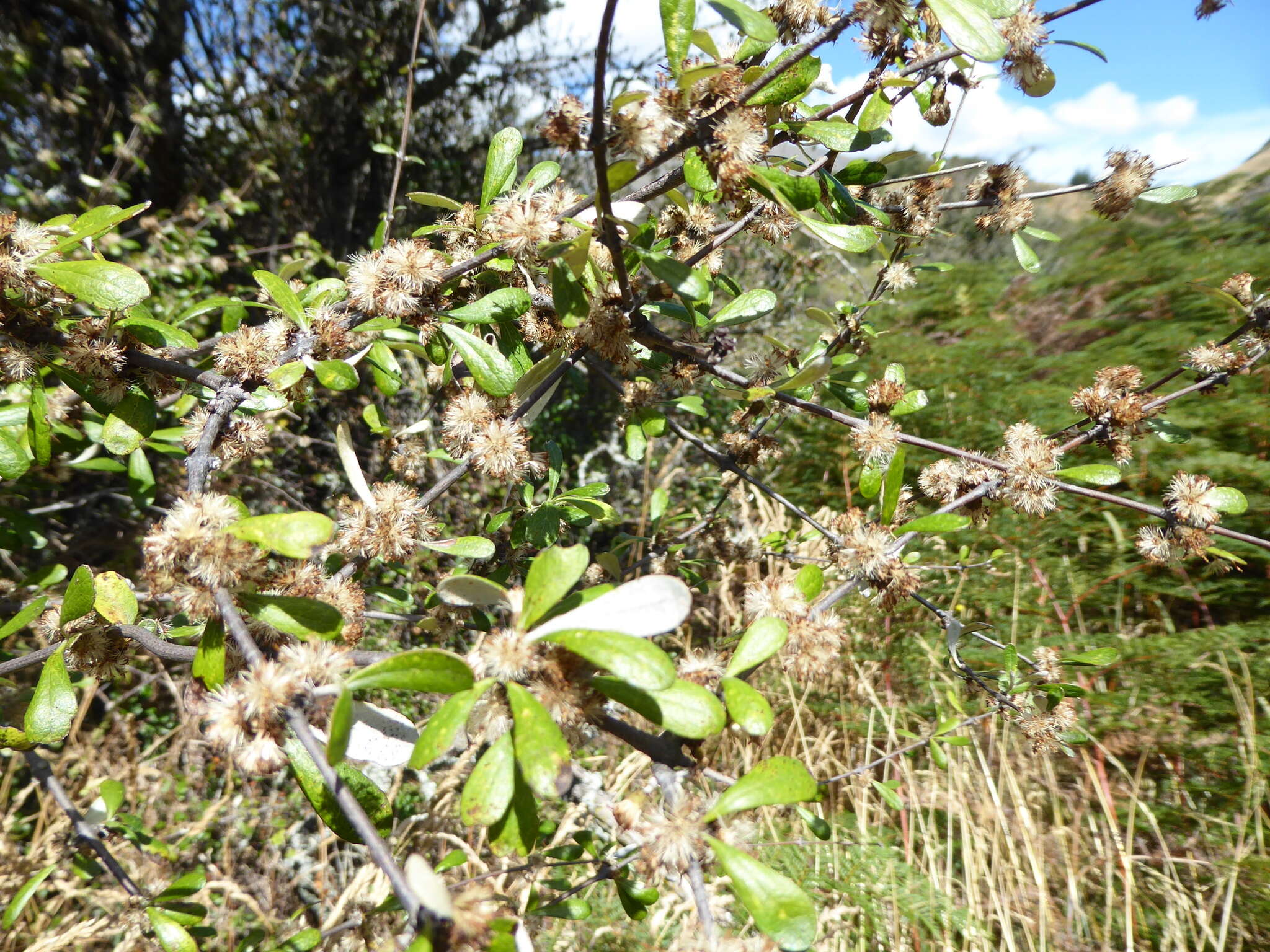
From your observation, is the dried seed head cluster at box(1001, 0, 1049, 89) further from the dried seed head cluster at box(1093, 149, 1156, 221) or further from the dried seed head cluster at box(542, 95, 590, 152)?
the dried seed head cluster at box(542, 95, 590, 152)

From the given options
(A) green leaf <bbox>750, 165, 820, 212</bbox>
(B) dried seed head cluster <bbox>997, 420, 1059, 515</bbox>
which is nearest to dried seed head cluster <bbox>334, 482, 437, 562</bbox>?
(A) green leaf <bbox>750, 165, 820, 212</bbox>

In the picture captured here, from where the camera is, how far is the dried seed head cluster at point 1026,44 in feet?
2.63

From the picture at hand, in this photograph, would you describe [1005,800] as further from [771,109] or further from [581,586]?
[771,109]

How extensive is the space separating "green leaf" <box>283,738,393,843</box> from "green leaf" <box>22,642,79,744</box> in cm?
29

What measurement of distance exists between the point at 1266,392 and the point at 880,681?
2.33 m

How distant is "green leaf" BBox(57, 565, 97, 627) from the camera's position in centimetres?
64

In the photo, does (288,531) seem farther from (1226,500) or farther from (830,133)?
(1226,500)

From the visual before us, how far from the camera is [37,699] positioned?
678 mm

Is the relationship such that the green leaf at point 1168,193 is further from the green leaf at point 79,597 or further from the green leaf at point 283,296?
the green leaf at point 79,597

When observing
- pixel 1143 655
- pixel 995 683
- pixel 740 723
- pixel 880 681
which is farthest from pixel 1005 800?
pixel 740 723

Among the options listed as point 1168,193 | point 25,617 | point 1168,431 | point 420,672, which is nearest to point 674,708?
point 420,672

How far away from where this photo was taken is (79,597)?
0.65 m

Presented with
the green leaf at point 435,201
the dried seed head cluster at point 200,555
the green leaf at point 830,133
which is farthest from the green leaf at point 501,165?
the dried seed head cluster at point 200,555

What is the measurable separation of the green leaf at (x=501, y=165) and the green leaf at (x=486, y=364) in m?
0.26
